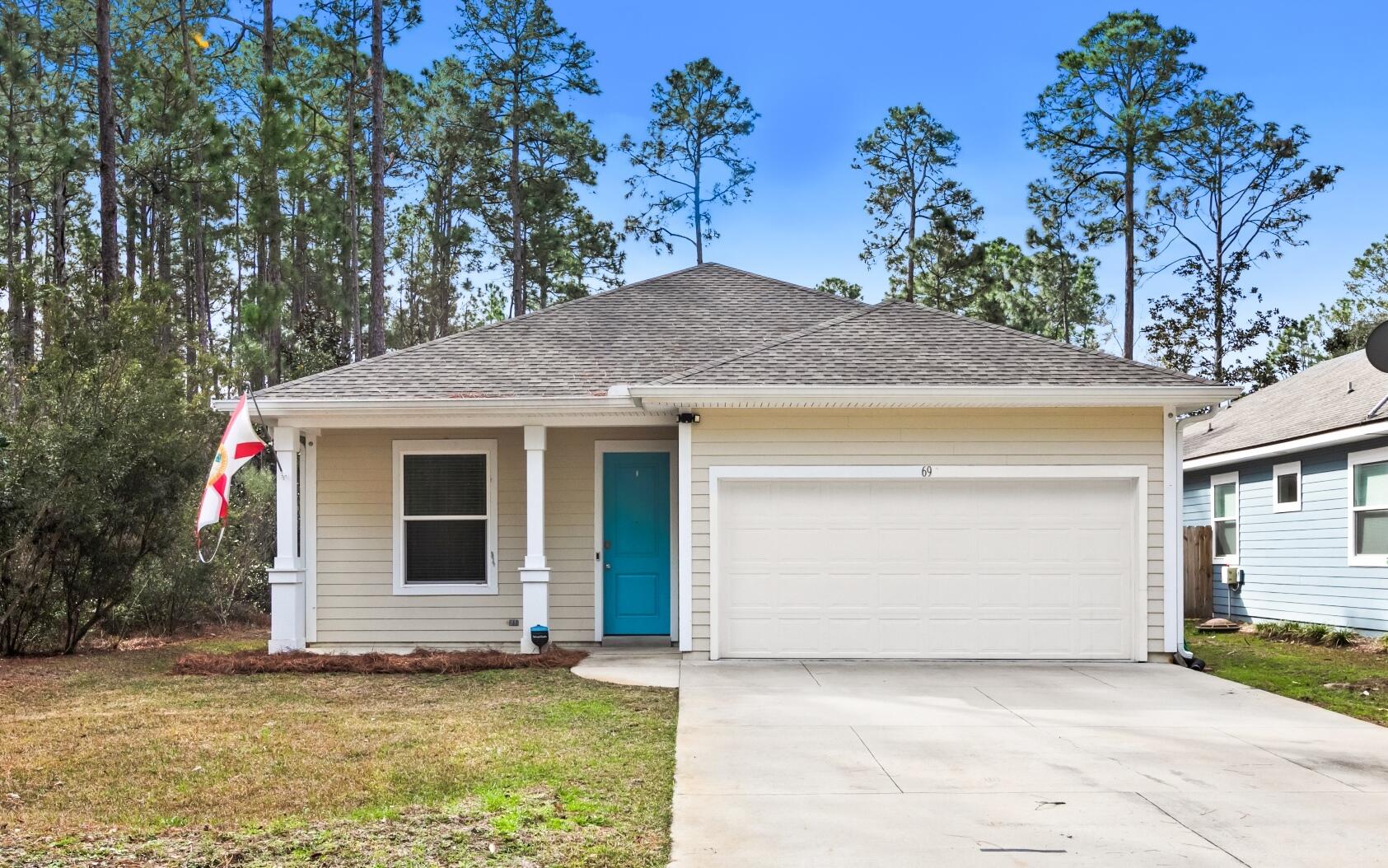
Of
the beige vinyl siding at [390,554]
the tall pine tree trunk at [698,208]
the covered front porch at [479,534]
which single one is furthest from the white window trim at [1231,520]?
the tall pine tree trunk at [698,208]

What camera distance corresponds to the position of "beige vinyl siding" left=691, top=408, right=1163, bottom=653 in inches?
435

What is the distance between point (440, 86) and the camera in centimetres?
2973

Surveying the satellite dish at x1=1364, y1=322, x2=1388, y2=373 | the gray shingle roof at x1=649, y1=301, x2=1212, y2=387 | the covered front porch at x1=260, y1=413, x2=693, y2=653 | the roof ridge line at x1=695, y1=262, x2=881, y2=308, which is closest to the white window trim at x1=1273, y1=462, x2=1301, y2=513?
the gray shingle roof at x1=649, y1=301, x2=1212, y2=387

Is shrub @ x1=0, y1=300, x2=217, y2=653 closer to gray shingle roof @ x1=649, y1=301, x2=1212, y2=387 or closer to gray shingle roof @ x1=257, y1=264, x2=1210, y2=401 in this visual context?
gray shingle roof @ x1=257, y1=264, x2=1210, y2=401

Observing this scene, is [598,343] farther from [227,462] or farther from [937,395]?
[227,462]

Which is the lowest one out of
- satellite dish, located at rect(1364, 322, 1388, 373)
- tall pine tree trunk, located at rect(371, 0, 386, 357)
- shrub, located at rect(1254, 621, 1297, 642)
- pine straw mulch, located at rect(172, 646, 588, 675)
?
shrub, located at rect(1254, 621, 1297, 642)

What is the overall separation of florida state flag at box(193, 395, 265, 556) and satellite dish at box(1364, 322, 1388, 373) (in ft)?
27.8

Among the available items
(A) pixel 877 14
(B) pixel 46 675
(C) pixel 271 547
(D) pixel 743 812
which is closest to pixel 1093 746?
(D) pixel 743 812

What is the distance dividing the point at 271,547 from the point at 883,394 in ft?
34.3

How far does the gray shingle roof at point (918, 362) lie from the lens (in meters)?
10.8

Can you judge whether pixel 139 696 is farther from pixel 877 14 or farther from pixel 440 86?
pixel 440 86

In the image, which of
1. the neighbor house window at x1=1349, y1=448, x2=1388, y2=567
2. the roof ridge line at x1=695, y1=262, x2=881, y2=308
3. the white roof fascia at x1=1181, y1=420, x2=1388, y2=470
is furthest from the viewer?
the roof ridge line at x1=695, y1=262, x2=881, y2=308

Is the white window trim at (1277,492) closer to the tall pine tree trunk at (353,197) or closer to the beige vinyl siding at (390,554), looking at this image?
the beige vinyl siding at (390,554)

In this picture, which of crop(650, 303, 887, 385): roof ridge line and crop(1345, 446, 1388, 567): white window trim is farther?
crop(1345, 446, 1388, 567): white window trim
